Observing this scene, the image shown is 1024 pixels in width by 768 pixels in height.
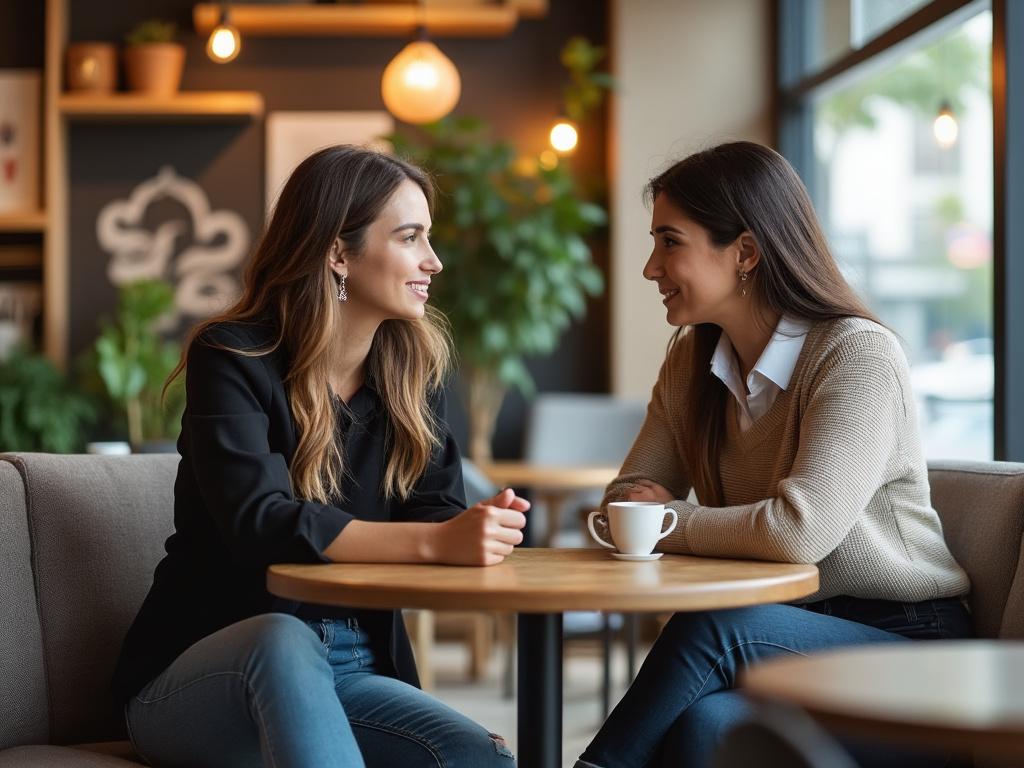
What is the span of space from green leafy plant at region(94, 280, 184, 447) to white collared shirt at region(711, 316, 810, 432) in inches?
136

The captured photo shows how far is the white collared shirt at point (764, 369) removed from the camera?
6.86ft

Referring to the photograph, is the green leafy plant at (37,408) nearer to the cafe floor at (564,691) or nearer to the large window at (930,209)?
the cafe floor at (564,691)

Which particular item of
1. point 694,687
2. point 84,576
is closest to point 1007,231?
point 694,687

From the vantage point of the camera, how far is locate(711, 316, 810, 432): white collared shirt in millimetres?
2092

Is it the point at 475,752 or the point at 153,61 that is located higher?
the point at 153,61

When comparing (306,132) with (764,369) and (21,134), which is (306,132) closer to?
(21,134)

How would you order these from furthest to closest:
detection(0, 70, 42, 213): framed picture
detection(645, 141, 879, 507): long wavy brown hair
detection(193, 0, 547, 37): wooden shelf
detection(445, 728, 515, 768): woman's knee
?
detection(0, 70, 42, 213): framed picture
detection(193, 0, 547, 37): wooden shelf
detection(645, 141, 879, 507): long wavy brown hair
detection(445, 728, 515, 768): woman's knee

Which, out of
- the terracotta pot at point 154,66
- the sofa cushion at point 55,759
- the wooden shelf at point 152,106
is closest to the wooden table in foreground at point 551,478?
the wooden shelf at point 152,106

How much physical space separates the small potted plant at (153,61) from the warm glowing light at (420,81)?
1.25 metres

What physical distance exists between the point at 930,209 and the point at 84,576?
3.25m

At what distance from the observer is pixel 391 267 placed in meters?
2.10

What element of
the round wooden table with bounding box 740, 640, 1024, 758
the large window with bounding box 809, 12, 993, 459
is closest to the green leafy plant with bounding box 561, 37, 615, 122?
the large window with bounding box 809, 12, 993, 459

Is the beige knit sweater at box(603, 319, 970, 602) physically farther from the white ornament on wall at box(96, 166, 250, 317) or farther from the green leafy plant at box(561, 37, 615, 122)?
the white ornament on wall at box(96, 166, 250, 317)

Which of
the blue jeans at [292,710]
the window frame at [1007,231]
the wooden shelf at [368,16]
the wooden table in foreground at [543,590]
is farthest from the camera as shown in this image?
the wooden shelf at [368,16]
